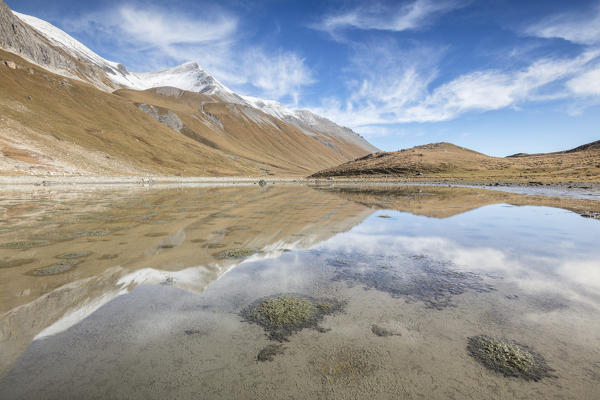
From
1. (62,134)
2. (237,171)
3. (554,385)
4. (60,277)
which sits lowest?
(554,385)

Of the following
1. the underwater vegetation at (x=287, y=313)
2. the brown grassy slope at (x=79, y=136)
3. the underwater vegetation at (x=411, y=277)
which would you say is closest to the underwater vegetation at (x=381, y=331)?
the underwater vegetation at (x=287, y=313)

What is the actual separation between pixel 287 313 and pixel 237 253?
164 inches

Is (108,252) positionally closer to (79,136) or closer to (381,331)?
(381,331)

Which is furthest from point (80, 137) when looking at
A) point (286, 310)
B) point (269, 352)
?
point (269, 352)

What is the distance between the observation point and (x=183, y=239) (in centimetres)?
1088

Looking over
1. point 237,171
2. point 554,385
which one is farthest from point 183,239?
point 237,171

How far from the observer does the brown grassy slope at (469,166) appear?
64.5 m

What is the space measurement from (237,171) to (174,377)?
5112 inches

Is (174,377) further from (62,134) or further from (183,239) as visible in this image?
(62,134)

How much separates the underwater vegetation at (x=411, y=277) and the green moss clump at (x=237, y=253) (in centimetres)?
256

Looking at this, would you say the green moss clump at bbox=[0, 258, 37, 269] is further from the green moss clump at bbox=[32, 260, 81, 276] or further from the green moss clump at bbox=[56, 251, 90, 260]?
the green moss clump at bbox=[32, 260, 81, 276]

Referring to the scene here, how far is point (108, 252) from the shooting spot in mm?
8836

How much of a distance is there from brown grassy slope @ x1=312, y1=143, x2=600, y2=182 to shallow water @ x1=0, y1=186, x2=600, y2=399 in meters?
66.2

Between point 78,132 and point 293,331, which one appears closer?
point 293,331
